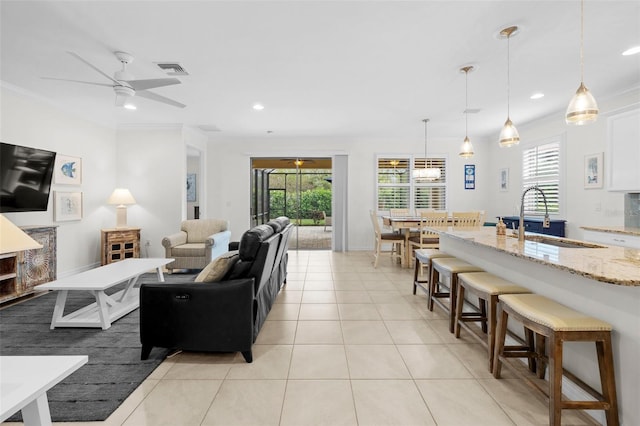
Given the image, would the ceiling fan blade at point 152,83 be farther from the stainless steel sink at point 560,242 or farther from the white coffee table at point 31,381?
the stainless steel sink at point 560,242

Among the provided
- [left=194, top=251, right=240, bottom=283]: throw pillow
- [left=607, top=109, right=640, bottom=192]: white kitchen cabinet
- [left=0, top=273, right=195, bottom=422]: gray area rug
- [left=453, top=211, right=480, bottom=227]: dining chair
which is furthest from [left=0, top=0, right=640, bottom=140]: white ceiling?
[left=0, top=273, right=195, bottom=422]: gray area rug

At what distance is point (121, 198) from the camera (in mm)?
5512

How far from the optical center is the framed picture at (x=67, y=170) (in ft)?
15.2

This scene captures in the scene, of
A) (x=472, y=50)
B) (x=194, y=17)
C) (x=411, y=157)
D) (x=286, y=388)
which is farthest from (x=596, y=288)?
(x=411, y=157)

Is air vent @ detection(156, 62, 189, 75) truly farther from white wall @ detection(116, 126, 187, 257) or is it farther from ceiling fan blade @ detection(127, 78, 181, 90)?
white wall @ detection(116, 126, 187, 257)

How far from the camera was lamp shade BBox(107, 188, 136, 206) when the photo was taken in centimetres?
546

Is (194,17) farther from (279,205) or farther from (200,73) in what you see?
(279,205)

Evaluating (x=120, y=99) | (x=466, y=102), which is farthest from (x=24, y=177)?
(x=466, y=102)

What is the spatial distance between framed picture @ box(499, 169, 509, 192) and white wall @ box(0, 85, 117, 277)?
7.91 metres

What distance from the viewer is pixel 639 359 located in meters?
1.48

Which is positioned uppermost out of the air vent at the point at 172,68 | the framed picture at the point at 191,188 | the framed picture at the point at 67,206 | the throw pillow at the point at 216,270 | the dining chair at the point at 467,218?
the air vent at the point at 172,68

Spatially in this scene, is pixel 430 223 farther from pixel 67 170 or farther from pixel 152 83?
pixel 67 170

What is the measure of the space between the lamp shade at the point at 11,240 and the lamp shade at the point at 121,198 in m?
4.84

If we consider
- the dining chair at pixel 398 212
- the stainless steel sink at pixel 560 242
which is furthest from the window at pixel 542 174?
the stainless steel sink at pixel 560 242
